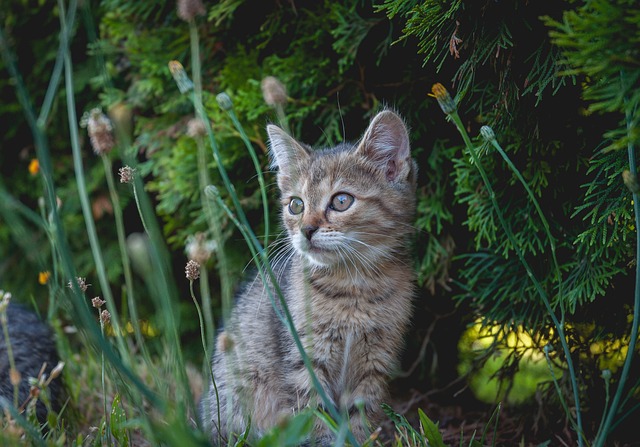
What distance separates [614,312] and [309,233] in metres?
1.40

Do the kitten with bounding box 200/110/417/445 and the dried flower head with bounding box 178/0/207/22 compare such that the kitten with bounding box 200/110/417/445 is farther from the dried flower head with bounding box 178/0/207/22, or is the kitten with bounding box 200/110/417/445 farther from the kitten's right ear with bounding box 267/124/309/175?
the dried flower head with bounding box 178/0/207/22

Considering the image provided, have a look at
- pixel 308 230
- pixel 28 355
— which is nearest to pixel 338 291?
pixel 308 230

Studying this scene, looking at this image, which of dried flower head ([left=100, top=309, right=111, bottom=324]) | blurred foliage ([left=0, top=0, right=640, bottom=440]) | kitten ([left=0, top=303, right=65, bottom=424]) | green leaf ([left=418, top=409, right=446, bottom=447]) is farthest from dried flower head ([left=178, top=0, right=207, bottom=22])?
kitten ([left=0, top=303, right=65, bottom=424])

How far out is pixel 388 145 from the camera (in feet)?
9.26

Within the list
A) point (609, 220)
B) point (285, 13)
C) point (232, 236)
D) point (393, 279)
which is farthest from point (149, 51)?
point (609, 220)

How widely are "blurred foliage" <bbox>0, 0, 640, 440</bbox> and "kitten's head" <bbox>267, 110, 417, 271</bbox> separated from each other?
0.30m

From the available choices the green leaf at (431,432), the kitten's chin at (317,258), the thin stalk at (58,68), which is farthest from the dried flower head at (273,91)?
the green leaf at (431,432)

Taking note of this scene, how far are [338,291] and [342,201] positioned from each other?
0.39m

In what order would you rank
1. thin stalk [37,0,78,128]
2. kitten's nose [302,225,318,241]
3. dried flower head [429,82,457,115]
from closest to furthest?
thin stalk [37,0,78,128] → dried flower head [429,82,457,115] → kitten's nose [302,225,318,241]

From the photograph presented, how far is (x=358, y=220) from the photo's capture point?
2699 millimetres

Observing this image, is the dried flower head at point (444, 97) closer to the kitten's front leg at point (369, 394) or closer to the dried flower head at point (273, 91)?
the dried flower head at point (273, 91)

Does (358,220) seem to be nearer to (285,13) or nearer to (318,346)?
(318,346)

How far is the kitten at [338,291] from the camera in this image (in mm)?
2605

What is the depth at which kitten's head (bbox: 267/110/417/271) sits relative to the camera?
104 inches
